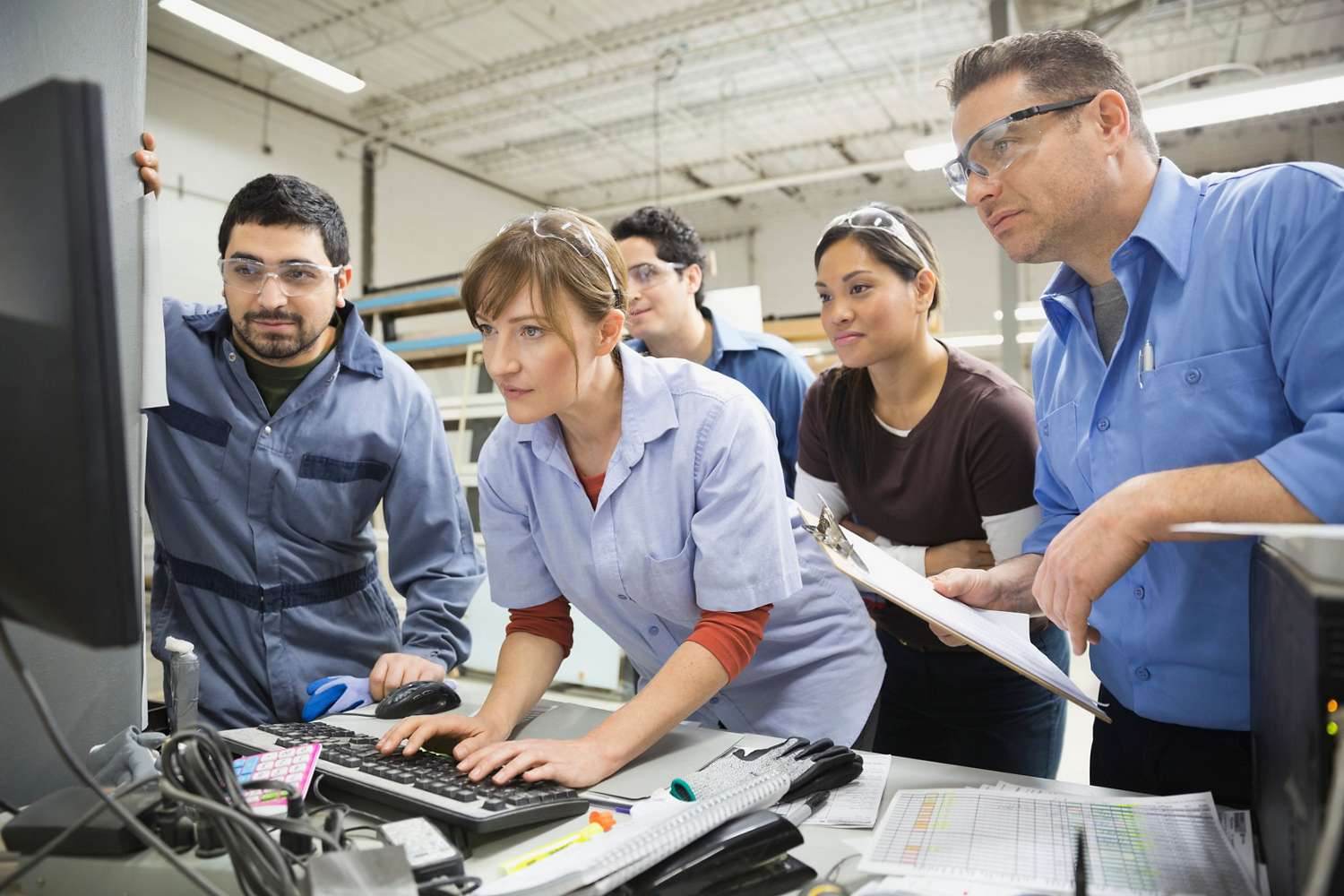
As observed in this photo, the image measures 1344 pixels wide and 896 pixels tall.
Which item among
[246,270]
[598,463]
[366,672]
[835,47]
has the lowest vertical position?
[366,672]

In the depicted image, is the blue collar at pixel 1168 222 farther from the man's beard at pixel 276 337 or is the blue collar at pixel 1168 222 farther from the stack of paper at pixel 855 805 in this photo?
the man's beard at pixel 276 337

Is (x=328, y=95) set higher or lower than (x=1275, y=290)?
higher

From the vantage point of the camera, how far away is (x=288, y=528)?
1.48m

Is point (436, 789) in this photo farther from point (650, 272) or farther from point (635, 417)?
point (650, 272)

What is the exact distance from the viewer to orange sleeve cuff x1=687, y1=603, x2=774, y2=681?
1.07 m

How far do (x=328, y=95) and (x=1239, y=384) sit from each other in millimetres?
7790

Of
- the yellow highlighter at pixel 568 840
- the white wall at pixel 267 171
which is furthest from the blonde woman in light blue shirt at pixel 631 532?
the white wall at pixel 267 171

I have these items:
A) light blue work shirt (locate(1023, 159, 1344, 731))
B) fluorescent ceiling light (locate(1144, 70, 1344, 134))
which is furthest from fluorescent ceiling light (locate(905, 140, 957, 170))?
light blue work shirt (locate(1023, 159, 1344, 731))

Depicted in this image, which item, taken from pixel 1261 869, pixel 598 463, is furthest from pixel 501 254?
pixel 1261 869

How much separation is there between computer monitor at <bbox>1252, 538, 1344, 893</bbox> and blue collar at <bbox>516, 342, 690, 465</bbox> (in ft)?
2.33

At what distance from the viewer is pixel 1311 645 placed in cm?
51

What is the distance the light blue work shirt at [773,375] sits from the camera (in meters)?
2.07

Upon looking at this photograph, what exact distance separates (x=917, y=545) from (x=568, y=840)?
1.03 metres

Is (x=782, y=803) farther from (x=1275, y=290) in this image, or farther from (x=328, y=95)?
(x=328, y=95)
